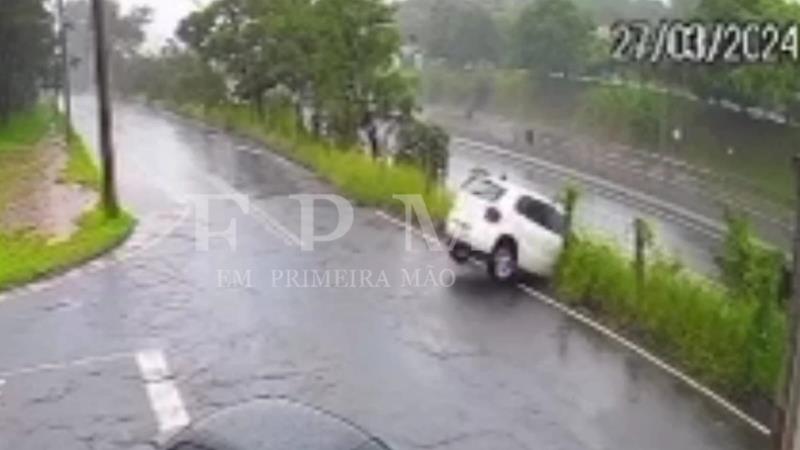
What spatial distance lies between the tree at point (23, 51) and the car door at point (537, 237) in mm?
35609

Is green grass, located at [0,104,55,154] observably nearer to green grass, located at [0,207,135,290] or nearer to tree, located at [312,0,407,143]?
tree, located at [312,0,407,143]

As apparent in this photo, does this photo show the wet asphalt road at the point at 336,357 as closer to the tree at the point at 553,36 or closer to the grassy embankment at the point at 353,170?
the grassy embankment at the point at 353,170

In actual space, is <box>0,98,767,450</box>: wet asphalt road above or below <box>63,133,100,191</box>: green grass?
below

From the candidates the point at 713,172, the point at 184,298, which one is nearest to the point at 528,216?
the point at 184,298

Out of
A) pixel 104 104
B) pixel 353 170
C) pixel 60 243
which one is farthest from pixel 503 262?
pixel 353 170

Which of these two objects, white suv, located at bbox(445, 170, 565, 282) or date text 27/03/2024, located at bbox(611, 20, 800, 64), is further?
white suv, located at bbox(445, 170, 565, 282)

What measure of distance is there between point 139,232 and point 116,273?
3.94m

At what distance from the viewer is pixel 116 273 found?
18.4 metres

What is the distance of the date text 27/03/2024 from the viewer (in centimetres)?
1285

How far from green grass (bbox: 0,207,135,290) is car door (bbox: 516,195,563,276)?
26.3ft

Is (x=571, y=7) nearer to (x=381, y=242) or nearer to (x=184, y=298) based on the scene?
(x=381, y=242)

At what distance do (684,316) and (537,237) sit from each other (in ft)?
12.1

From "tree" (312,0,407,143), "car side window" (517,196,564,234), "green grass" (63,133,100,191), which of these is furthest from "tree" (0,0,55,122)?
"car side window" (517,196,564,234)

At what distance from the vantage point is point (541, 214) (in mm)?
17797
